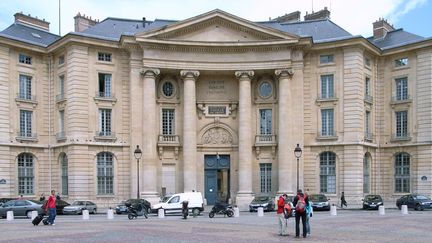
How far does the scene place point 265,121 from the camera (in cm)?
5091

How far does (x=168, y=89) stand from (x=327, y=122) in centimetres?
1410

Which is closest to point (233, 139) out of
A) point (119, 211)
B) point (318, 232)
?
point (119, 211)

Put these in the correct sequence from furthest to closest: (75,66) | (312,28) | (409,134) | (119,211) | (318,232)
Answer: (312,28)
(409,134)
(75,66)
(119,211)
(318,232)

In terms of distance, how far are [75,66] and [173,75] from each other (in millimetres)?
8569

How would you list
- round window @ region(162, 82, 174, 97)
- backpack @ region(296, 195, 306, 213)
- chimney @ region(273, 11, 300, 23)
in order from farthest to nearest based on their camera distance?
chimney @ region(273, 11, 300, 23) < round window @ region(162, 82, 174, 97) < backpack @ region(296, 195, 306, 213)

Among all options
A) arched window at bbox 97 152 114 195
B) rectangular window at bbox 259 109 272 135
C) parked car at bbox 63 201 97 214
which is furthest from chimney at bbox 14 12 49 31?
rectangular window at bbox 259 109 272 135

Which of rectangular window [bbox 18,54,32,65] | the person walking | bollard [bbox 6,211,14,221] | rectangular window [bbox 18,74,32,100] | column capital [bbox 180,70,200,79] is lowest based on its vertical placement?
bollard [bbox 6,211,14,221]

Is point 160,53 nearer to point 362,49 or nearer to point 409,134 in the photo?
point 362,49

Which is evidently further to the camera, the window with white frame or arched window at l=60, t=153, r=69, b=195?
the window with white frame

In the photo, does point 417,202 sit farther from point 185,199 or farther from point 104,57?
point 104,57

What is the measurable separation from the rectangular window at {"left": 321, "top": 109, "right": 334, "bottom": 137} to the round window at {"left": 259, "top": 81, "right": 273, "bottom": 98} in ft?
16.4

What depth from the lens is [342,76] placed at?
4881cm

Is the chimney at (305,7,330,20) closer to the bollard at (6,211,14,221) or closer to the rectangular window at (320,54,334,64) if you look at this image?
the rectangular window at (320,54,334,64)

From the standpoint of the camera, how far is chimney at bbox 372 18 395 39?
54625 mm
